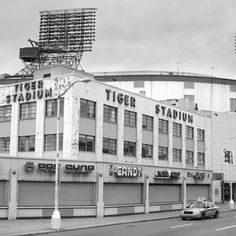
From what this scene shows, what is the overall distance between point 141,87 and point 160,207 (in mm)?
38850

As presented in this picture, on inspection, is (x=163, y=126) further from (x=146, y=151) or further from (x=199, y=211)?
(x=199, y=211)

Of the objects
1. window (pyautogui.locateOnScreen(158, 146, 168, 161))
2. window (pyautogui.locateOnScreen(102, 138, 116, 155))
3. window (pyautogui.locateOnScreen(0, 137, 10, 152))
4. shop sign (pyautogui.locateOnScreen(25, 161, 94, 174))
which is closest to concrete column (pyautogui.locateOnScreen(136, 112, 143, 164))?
window (pyautogui.locateOnScreen(102, 138, 116, 155))

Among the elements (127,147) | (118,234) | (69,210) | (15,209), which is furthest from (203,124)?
(118,234)

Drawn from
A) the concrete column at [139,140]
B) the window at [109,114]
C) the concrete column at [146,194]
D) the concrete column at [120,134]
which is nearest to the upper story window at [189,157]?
the concrete column at [139,140]

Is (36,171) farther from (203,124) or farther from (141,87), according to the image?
(141,87)

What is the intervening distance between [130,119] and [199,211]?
1403cm

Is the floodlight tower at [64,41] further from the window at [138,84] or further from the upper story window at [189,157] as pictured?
the upper story window at [189,157]

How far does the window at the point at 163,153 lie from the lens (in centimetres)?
5097

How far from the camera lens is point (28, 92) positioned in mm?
42250

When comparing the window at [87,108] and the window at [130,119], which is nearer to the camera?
the window at [87,108]

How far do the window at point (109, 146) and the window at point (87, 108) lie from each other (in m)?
3.03

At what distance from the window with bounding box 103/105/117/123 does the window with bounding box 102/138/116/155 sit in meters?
1.92

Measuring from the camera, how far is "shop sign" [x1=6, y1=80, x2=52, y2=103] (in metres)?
41.2

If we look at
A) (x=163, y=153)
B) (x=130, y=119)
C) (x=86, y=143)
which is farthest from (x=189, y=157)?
(x=86, y=143)
